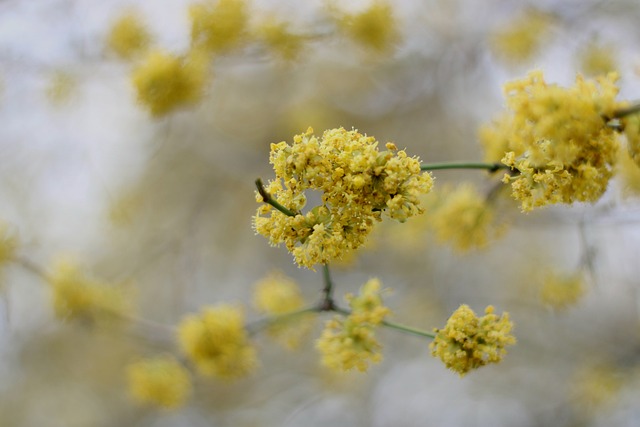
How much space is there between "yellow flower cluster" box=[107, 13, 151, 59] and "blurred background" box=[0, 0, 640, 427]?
0.05 meters

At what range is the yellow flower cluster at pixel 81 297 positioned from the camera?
3.63 meters

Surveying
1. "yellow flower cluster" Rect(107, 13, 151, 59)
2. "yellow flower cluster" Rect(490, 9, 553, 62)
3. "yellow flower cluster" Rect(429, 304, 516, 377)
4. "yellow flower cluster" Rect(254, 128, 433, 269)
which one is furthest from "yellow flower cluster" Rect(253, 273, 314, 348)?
"yellow flower cluster" Rect(490, 9, 553, 62)

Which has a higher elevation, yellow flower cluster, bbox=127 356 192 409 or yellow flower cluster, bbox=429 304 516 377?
yellow flower cluster, bbox=127 356 192 409

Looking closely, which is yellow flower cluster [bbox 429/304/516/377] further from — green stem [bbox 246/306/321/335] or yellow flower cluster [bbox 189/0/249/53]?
yellow flower cluster [bbox 189/0/249/53]

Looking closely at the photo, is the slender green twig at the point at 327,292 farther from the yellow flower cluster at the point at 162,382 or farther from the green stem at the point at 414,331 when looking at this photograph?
the yellow flower cluster at the point at 162,382

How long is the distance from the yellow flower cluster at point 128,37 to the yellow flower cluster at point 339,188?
271cm

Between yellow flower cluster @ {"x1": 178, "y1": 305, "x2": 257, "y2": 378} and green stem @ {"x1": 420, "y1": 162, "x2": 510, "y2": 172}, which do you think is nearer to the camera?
green stem @ {"x1": 420, "y1": 162, "x2": 510, "y2": 172}

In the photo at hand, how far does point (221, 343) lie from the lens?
3.04 meters

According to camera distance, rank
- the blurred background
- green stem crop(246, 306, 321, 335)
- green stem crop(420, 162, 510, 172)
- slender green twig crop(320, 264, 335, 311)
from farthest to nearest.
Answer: the blurred background, green stem crop(246, 306, 321, 335), slender green twig crop(320, 264, 335, 311), green stem crop(420, 162, 510, 172)

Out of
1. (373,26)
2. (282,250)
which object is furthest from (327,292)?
(282,250)

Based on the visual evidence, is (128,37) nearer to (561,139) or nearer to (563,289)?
(563,289)

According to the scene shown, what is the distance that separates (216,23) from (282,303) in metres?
1.72

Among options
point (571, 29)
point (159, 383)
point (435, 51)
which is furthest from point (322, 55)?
point (159, 383)

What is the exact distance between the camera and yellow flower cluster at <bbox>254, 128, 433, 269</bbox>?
5.44ft
